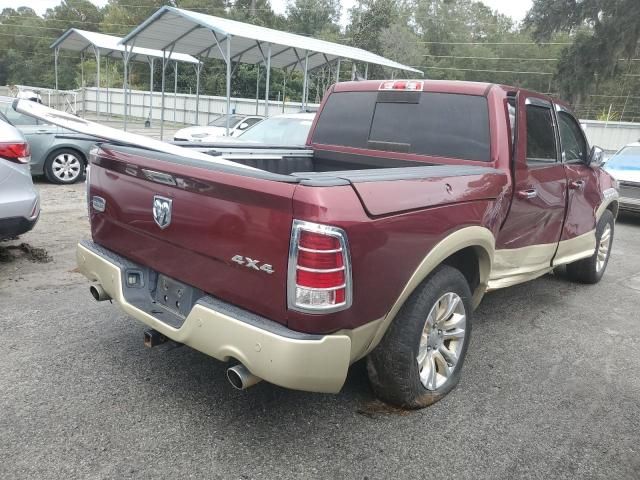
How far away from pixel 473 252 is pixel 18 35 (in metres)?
95.8

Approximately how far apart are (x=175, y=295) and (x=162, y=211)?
1.45ft

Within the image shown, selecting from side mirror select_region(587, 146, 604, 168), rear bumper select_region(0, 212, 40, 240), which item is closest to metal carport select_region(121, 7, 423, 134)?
rear bumper select_region(0, 212, 40, 240)

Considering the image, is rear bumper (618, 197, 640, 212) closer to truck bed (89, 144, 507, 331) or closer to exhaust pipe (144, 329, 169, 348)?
truck bed (89, 144, 507, 331)

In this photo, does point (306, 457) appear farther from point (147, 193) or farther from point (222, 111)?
point (222, 111)

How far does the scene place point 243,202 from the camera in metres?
2.34

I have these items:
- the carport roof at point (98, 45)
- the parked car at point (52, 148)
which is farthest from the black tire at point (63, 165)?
the carport roof at point (98, 45)

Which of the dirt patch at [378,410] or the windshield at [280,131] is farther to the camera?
the windshield at [280,131]

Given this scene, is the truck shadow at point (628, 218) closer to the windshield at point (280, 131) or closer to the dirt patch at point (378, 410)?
the windshield at point (280, 131)

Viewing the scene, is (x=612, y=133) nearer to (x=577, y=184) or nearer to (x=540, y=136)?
(x=577, y=184)

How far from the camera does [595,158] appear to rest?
4898 millimetres

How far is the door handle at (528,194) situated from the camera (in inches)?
144

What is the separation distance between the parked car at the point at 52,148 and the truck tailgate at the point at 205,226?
6330 mm

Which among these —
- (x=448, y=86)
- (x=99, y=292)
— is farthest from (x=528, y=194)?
(x=99, y=292)

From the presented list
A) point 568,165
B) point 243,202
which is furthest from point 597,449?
point 568,165
